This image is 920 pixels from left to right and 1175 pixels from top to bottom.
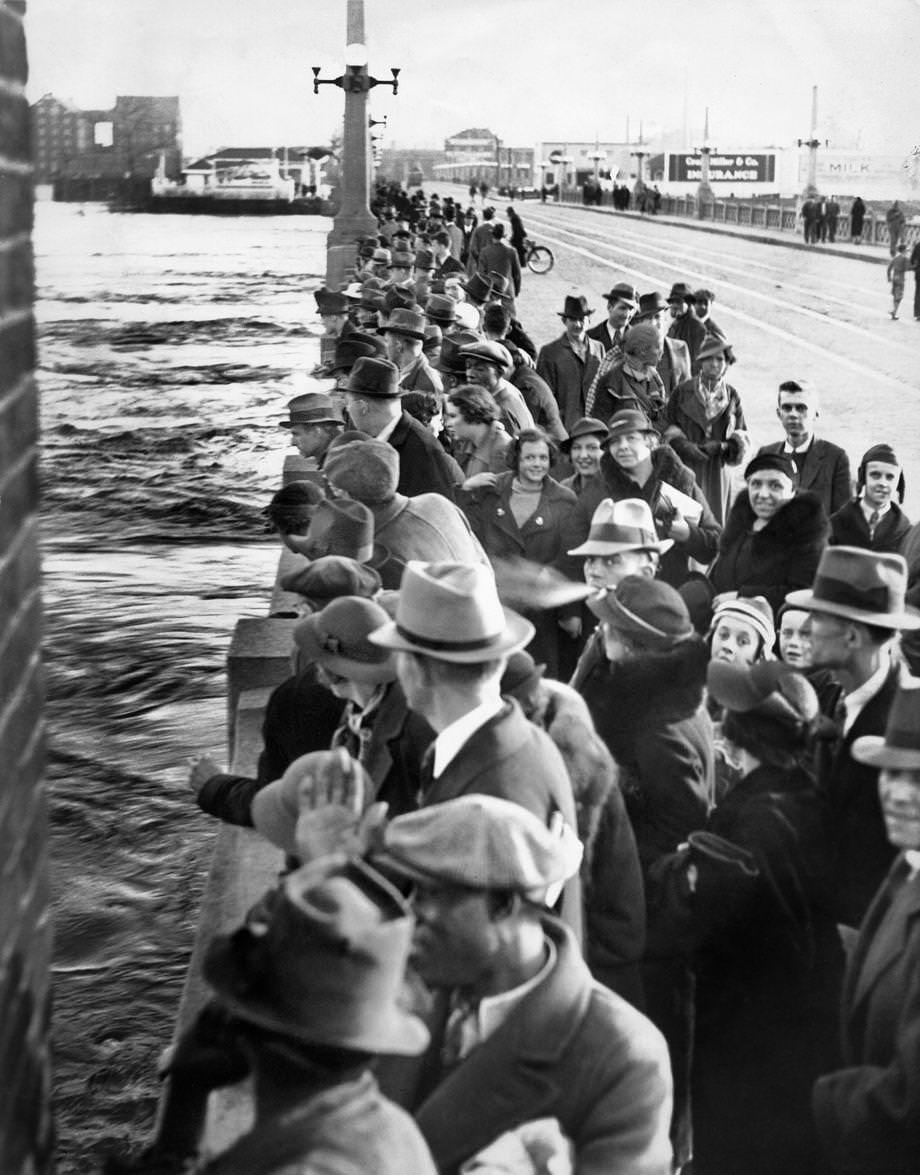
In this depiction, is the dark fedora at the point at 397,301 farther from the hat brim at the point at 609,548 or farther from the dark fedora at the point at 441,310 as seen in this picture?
the hat brim at the point at 609,548

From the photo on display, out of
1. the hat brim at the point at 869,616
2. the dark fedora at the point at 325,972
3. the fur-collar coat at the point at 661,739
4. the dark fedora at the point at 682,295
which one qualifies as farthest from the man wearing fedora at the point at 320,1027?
the dark fedora at the point at 682,295

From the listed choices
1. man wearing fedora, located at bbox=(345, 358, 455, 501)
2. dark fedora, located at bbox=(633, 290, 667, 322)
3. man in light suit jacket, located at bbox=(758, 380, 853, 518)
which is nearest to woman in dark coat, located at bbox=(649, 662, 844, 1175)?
man wearing fedora, located at bbox=(345, 358, 455, 501)

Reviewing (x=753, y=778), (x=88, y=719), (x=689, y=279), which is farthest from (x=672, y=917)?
(x=689, y=279)

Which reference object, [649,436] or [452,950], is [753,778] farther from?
[649,436]

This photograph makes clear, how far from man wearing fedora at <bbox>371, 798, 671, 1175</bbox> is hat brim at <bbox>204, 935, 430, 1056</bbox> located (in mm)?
283

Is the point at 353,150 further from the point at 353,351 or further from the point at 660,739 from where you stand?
the point at 660,739

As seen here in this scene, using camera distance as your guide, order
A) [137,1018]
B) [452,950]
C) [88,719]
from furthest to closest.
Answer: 1. [88,719]
2. [137,1018]
3. [452,950]

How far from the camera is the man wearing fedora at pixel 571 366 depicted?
40.5 ft

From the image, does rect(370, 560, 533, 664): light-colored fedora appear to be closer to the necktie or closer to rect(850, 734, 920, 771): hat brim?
the necktie

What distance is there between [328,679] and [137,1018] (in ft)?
13.1

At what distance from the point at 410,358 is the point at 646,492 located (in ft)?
9.94

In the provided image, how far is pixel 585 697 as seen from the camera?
483 centimetres

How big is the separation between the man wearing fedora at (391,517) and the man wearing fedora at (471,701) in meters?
2.04

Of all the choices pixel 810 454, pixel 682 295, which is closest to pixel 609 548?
pixel 810 454
